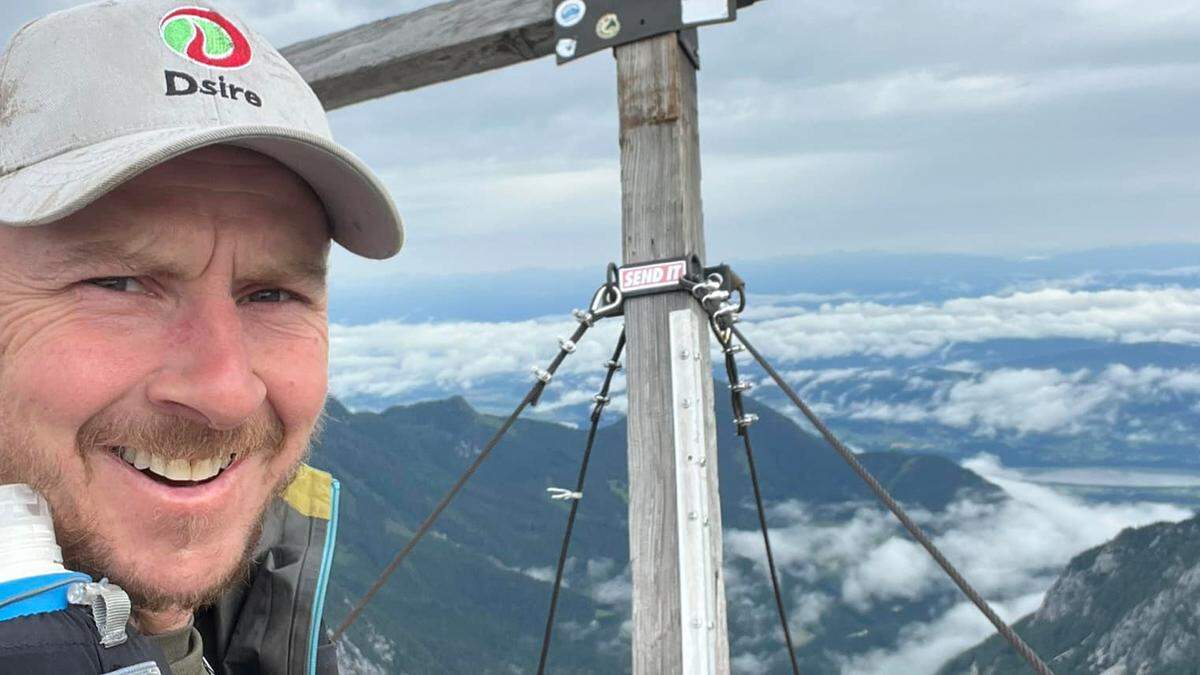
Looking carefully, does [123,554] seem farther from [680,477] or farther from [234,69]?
[680,477]

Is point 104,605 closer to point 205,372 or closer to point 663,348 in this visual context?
point 205,372

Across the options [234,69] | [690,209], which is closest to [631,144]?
[690,209]

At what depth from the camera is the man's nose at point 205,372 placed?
1.19 m

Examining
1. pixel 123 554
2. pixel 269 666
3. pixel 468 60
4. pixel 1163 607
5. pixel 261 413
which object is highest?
pixel 468 60

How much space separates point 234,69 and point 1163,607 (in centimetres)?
7899

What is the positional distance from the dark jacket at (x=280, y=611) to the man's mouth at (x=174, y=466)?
0.50m

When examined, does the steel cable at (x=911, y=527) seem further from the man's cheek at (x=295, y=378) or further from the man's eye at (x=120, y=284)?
the man's eye at (x=120, y=284)

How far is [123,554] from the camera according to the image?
1240 mm

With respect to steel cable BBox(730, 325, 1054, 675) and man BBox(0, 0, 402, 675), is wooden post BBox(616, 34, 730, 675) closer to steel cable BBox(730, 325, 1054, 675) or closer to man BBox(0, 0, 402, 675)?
steel cable BBox(730, 325, 1054, 675)

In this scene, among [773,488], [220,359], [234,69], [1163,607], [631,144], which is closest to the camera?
[220,359]

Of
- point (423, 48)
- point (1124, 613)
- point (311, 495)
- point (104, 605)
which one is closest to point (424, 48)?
point (423, 48)

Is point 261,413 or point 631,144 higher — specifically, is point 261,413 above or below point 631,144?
below

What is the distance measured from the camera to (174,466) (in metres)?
1.25

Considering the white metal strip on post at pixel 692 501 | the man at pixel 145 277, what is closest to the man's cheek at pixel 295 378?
the man at pixel 145 277
